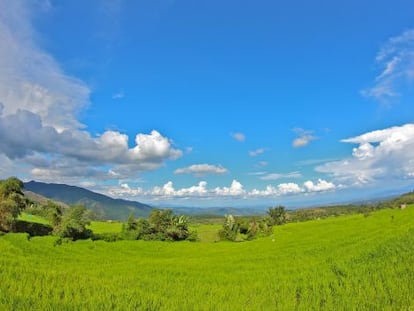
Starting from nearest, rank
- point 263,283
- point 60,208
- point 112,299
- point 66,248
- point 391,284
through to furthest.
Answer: point 112,299 < point 391,284 < point 263,283 < point 66,248 < point 60,208

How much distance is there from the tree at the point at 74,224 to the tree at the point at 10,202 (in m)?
6.56

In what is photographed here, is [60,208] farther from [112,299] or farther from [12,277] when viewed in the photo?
[112,299]

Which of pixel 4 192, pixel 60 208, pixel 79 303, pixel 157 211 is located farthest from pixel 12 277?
pixel 157 211

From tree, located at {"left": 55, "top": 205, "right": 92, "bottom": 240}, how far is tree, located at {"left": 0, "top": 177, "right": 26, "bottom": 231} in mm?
6558

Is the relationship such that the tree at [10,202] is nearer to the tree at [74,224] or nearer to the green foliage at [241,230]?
the tree at [74,224]

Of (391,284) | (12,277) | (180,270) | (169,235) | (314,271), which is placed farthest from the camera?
(169,235)

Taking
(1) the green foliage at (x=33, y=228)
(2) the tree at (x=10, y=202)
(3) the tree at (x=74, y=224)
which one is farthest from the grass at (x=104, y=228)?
(2) the tree at (x=10, y=202)

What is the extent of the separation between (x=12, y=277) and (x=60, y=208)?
54.8m

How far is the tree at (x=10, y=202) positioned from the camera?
4828 cm

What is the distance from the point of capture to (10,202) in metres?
48.6

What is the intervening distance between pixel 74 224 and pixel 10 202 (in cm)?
944

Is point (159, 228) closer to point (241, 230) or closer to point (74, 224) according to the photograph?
point (74, 224)

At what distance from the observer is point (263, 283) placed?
43.3 feet

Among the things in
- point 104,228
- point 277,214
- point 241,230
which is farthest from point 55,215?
point 277,214
